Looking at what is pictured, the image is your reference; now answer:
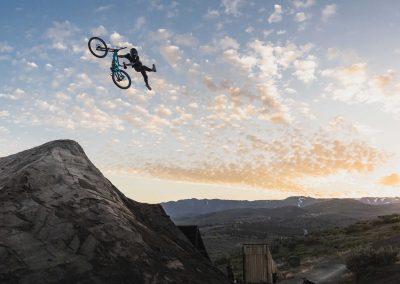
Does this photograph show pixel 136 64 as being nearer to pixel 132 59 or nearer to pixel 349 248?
pixel 132 59

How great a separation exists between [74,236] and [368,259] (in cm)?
2168

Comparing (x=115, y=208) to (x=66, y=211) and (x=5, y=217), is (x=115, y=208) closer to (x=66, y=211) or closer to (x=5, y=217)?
(x=66, y=211)

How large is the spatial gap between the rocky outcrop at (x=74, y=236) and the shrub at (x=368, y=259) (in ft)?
52.4

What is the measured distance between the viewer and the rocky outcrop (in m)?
10.7

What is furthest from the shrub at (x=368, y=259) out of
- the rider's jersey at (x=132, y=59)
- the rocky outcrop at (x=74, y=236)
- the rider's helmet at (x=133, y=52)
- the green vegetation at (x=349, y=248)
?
the rider's helmet at (x=133, y=52)

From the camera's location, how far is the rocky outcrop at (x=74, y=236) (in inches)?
420

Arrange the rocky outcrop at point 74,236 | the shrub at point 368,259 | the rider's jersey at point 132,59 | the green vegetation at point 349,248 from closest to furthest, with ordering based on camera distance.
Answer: the rocky outcrop at point 74,236
the rider's jersey at point 132,59
the shrub at point 368,259
the green vegetation at point 349,248

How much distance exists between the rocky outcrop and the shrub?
1597 centimetres

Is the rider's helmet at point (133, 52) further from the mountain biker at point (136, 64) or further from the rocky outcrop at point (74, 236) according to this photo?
the rocky outcrop at point (74, 236)

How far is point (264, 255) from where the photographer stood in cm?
2917

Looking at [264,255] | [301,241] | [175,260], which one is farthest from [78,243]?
[301,241]

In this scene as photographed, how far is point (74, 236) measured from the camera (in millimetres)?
11664

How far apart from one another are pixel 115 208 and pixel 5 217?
3418 millimetres

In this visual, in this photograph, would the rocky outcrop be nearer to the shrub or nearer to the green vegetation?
the shrub
